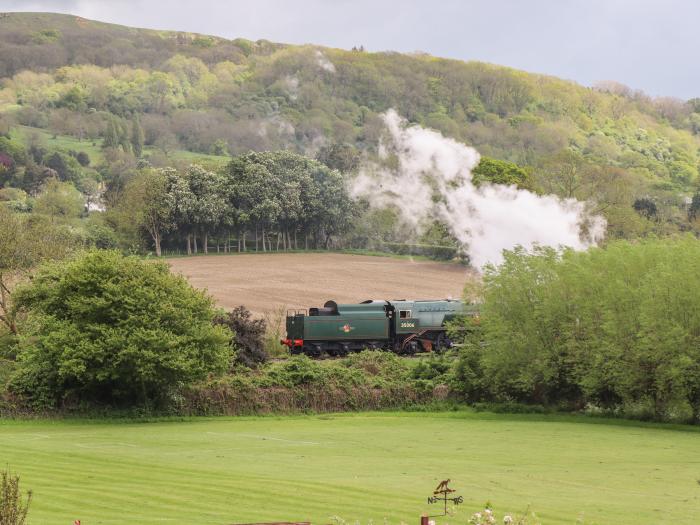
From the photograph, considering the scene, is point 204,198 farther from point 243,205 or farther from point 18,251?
point 18,251

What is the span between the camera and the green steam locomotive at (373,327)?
6031cm

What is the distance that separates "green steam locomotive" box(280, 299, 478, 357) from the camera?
60312mm

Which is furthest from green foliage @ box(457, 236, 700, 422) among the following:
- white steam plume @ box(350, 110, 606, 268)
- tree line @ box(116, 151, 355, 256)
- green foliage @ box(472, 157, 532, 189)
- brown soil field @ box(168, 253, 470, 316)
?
tree line @ box(116, 151, 355, 256)

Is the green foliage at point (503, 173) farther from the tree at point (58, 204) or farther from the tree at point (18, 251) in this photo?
the tree at point (18, 251)

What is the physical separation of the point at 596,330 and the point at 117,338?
73.2 feet

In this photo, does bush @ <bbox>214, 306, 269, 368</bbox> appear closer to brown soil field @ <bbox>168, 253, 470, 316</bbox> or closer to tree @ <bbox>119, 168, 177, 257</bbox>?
→ brown soil field @ <bbox>168, 253, 470, 316</bbox>

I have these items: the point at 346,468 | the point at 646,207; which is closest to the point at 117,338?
the point at 346,468

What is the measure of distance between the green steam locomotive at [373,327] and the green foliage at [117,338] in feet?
43.4

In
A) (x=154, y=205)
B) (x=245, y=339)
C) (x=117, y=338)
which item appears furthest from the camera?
(x=154, y=205)

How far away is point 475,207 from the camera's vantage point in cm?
7862

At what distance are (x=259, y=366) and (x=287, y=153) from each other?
66.0 metres

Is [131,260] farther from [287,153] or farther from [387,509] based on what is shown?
[287,153]

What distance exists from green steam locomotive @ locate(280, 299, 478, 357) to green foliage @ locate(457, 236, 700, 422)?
20.9 ft

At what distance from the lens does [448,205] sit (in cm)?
8112
